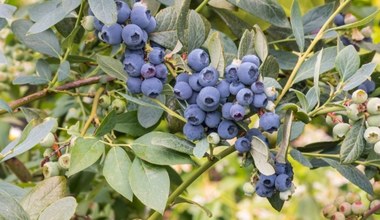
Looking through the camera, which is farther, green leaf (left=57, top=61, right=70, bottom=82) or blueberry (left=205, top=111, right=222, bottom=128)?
green leaf (left=57, top=61, right=70, bottom=82)

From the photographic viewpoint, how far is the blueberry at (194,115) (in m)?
0.75

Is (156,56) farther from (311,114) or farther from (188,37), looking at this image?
(311,114)

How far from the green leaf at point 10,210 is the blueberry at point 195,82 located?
0.21 meters

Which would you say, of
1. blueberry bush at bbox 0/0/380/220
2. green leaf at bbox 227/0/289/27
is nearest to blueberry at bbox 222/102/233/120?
blueberry bush at bbox 0/0/380/220

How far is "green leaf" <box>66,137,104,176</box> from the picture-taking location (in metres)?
0.79

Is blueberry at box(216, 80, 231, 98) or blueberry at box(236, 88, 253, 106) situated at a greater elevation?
blueberry at box(236, 88, 253, 106)

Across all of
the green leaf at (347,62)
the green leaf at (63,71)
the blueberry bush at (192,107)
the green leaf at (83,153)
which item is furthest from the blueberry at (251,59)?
the green leaf at (63,71)

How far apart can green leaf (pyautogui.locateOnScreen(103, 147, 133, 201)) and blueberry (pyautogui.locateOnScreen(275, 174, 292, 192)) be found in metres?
0.16

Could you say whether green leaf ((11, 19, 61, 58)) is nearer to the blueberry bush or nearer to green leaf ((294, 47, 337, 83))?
the blueberry bush

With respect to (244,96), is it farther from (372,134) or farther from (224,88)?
(372,134)

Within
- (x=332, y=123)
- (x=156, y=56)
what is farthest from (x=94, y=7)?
(x=332, y=123)

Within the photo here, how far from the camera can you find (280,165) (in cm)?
78

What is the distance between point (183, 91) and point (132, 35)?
3.5 inches

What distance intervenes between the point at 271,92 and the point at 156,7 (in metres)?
0.23
